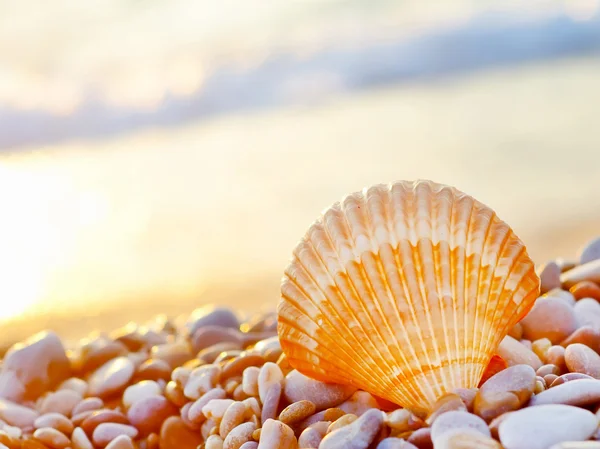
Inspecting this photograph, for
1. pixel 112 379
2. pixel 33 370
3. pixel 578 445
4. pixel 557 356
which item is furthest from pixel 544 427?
pixel 33 370

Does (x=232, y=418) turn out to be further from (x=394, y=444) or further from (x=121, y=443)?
(x=394, y=444)

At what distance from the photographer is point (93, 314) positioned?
447cm

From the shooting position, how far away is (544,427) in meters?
1.73

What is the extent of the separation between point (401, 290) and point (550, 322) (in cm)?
76

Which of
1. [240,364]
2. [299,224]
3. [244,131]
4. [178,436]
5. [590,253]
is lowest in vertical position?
[178,436]

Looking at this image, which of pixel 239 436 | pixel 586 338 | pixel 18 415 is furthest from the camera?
pixel 18 415

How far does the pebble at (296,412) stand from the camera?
2180mm

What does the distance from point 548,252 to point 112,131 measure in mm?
4831

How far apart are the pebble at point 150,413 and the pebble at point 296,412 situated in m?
0.67

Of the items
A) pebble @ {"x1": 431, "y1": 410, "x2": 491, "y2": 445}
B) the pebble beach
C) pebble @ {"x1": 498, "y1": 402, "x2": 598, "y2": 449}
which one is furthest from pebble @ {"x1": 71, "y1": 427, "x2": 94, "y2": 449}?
pebble @ {"x1": 498, "y1": 402, "x2": 598, "y2": 449}

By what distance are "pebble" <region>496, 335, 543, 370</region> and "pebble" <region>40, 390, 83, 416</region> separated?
61.7 inches

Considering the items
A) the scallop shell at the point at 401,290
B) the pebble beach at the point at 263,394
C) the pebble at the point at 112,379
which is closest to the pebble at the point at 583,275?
the pebble beach at the point at 263,394

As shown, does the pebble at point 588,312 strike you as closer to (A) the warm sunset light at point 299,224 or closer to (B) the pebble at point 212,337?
(A) the warm sunset light at point 299,224

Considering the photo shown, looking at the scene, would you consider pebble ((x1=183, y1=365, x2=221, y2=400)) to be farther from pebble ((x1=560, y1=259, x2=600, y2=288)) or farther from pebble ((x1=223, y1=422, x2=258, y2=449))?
pebble ((x1=560, y1=259, x2=600, y2=288))
